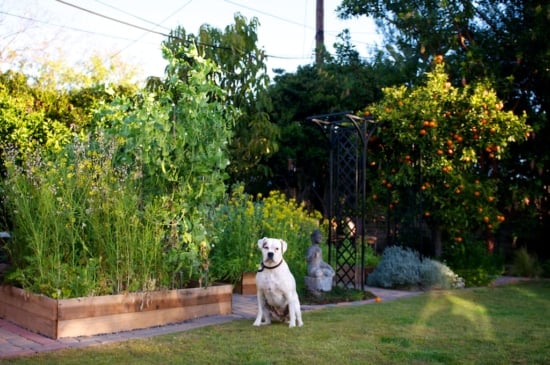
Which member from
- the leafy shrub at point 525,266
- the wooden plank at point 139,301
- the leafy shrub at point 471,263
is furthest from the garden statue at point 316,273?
the leafy shrub at point 525,266

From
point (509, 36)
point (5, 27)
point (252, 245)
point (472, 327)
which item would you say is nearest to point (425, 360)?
point (472, 327)

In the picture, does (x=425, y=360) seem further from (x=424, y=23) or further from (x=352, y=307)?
(x=424, y=23)

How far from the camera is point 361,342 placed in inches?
217

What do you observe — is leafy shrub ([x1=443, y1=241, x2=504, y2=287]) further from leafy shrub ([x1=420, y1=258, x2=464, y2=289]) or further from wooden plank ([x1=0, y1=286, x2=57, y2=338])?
wooden plank ([x1=0, y1=286, x2=57, y2=338])

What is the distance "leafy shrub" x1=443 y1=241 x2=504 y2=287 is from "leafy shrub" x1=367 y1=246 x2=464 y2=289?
536 mm

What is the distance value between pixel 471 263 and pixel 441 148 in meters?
2.48

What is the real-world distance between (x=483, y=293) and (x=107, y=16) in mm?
12223

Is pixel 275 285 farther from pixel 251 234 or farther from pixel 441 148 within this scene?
pixel 441 148

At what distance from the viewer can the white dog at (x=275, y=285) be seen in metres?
6.26

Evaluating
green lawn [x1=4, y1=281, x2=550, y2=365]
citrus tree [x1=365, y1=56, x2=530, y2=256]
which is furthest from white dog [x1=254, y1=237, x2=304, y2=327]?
citrus tree [x1=365, y1=56, x2=530, y2=256]

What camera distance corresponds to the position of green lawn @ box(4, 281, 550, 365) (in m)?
4.85

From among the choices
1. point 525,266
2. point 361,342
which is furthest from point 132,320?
point 525,266

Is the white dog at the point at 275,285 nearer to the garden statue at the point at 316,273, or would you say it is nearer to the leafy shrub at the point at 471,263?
the garden statue at the point at 316,273

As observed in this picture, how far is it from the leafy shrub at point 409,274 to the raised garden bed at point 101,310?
13.9ft
